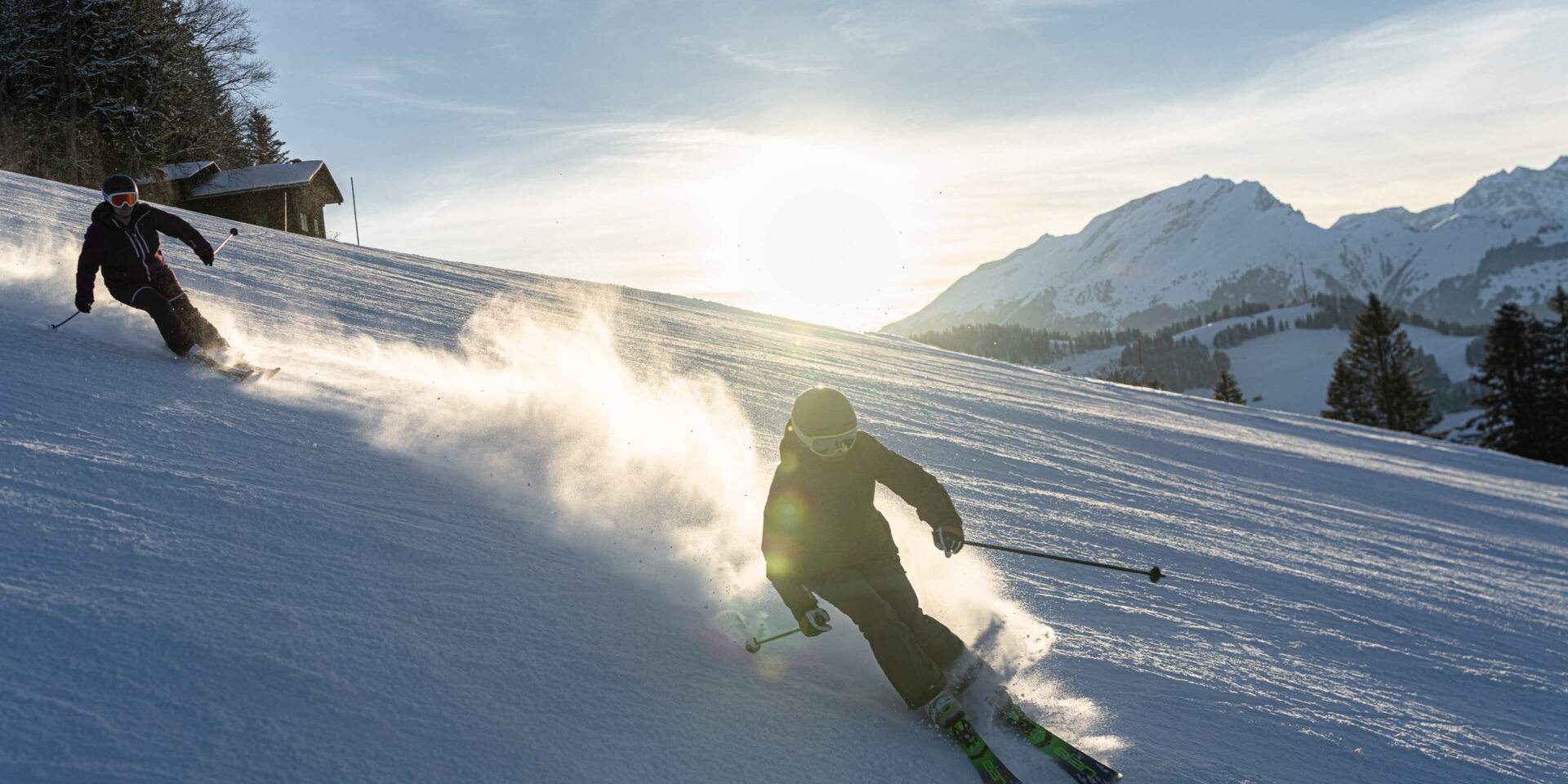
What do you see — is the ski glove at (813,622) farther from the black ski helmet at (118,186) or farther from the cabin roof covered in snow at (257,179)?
the cabin roof covered in snow at (257,179)

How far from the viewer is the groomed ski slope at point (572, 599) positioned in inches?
106

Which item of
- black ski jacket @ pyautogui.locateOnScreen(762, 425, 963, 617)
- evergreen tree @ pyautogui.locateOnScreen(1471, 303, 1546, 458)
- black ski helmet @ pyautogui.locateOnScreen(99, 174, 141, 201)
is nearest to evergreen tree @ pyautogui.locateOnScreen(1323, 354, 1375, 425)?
evergreen tree @ pyautogui.locateOnScreen(1471, 303, 1546, 458)

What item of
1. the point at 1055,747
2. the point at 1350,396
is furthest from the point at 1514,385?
the point at 1055,747

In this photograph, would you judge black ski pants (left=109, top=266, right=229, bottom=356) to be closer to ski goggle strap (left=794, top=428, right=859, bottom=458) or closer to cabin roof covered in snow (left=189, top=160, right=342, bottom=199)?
ski goggle strap (left=794, top=428, right=859, bottom=458)

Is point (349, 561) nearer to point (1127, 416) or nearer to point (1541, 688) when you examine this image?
point (1541, 688)

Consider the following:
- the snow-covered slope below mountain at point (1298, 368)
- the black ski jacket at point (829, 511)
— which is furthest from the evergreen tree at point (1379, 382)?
the snow-covered slope below mountain at point (1298, 368)

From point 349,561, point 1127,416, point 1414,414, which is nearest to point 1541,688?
point 349,561

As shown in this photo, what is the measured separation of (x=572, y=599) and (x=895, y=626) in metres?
1.56

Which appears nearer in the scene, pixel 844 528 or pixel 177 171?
pixel 844 528

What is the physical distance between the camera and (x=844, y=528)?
149 inches

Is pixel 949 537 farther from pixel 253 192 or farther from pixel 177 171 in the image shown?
pixel 177 171

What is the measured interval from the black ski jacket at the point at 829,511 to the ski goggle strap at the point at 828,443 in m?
0.07

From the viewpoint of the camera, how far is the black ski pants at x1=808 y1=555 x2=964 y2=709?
3.33 metres

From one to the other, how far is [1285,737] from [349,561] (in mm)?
4545
